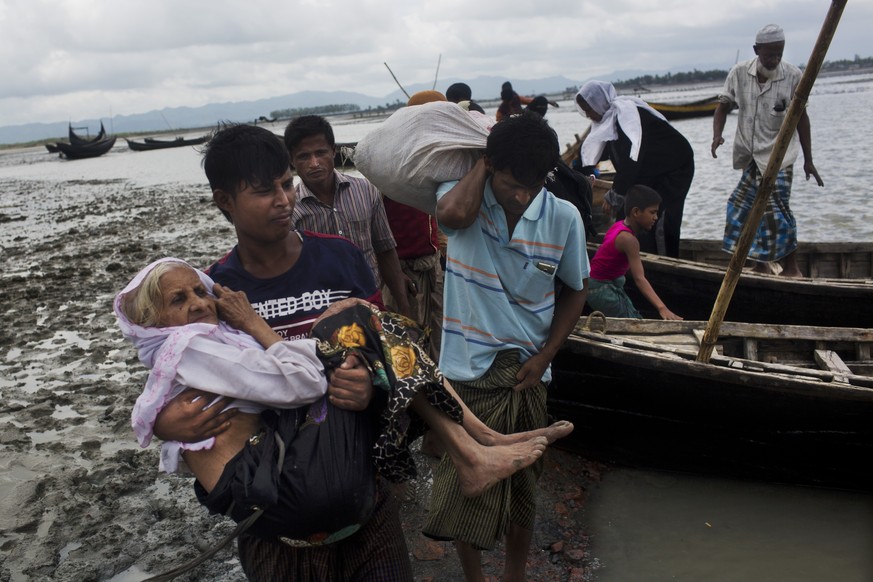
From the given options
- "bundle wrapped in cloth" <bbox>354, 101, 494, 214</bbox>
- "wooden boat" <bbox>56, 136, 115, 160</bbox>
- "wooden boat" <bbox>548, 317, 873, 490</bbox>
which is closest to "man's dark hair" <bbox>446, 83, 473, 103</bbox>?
"wooden boat" <bbox>548, 317, 873, 490</bbox>

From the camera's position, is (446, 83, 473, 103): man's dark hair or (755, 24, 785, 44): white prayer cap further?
(446, 83, 473, 103): man's dark hair

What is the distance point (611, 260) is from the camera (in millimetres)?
4168

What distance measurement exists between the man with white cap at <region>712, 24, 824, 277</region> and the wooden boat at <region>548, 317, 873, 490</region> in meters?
1.53

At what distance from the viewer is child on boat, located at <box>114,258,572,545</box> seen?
1.43 m

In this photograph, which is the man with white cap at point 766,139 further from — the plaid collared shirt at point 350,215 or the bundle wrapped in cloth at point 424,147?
the bundle wrapped in cloth at point 424,147

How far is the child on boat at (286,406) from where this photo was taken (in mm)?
1428

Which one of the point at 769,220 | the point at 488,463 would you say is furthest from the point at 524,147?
the point at 769,220

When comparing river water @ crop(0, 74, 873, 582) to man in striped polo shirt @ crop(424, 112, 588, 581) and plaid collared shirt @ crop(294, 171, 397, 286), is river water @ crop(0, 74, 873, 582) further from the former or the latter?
plaid collared shirt @ crop(294, 171, 397, 286)

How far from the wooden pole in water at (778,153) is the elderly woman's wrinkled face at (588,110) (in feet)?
8.76

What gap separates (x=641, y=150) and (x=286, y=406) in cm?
439

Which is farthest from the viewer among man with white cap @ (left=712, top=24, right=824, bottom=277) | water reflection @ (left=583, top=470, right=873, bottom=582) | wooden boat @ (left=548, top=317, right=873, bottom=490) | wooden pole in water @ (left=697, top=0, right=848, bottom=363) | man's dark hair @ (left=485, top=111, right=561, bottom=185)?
man with white cap @ (left=712, top=24, right=824, bottom=277)

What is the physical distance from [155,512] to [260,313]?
2199 millimetres

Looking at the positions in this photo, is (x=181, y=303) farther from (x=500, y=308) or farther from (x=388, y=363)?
(x=500, y=308)

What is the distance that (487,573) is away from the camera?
2844mm
